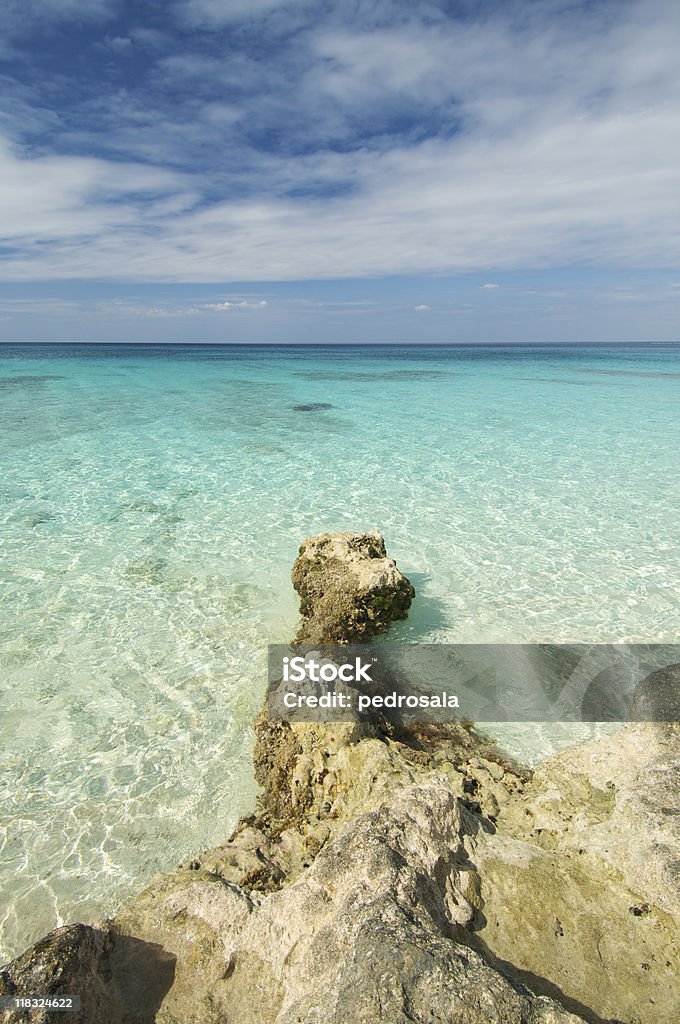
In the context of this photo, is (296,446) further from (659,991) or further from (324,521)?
(659,991)

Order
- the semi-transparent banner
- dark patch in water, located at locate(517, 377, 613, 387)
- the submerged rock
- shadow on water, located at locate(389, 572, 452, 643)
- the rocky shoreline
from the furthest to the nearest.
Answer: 1. dark patch in water, located at locate(517, 377, 613, 387)
2. shadow on water, located at locate(389, 572, 452, 643)
3. the semi-transparent banner
4. the submerged rock
5. the rocky shoreline

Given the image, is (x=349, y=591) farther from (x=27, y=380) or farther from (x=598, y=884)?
(x=27, y=380)

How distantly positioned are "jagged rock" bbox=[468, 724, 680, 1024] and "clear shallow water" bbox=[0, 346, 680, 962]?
1488mm

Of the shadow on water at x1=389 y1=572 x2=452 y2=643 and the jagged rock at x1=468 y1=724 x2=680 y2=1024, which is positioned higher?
the jagged rock at x1=468 y1=724 x2=680 y2=1024

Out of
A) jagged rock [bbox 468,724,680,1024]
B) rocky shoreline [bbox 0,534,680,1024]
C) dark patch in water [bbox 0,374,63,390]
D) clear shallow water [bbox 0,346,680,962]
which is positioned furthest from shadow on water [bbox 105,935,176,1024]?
dark patch in water [bbox 0,374,63,390]

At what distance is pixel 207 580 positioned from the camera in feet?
25.5

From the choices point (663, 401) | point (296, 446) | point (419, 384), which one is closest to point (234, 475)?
point (296, 446)

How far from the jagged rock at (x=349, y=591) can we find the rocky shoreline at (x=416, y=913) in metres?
2.31

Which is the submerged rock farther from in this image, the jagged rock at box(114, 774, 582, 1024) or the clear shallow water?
the jagged rock at box(114, 774, 582, 1024)

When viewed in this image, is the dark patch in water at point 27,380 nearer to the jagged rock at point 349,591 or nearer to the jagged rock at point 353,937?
the jagged rock at point 349,591

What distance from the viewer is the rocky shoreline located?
210 cm

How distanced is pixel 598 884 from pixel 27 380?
42.2 m

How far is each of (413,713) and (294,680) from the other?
137cm

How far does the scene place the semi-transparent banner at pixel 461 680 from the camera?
14.7 ft
